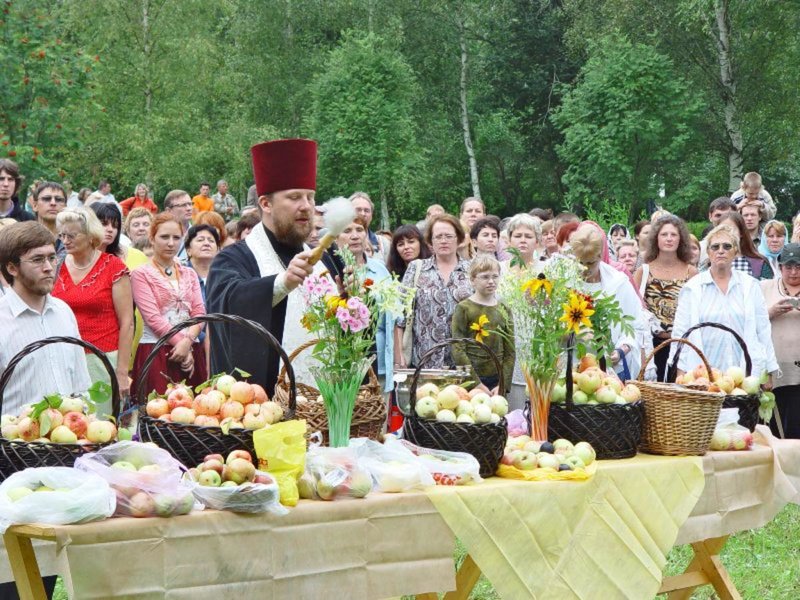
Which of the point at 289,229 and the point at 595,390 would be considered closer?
the point at 595,390

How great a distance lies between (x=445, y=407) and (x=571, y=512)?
1.87 feet

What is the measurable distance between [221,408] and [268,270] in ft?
4.32

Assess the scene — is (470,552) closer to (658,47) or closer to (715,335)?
(715,335)

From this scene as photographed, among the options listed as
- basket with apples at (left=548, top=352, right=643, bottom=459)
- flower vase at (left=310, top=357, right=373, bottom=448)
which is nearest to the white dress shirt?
flower vase at (left=310, top=357, right=373, bottom=448)

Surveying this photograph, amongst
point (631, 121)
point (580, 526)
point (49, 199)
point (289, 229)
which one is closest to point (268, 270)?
point (289, 229)

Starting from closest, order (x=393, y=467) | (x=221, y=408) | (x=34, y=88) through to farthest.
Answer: (x=221, y=408)
(x=393, y=467)
(x=34, y=88)

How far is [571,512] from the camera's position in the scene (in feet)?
13.7

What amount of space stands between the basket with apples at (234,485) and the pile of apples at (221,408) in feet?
0.53

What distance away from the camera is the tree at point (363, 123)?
24625 mm

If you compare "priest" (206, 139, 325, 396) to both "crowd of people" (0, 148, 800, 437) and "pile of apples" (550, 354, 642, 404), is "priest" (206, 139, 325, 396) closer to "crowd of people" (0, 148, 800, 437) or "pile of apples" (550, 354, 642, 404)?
"crowd of people" (0, 148, 800, 437)

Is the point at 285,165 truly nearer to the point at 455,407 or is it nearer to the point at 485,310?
the point at 455,407

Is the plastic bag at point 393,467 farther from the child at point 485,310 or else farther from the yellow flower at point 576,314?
the child at point 485,310

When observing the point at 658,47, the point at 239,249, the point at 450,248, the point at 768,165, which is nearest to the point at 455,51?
the point at 658,47

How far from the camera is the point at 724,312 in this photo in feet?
23.8
